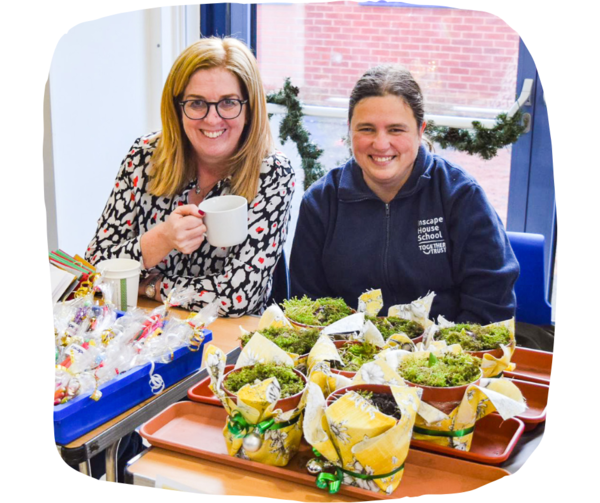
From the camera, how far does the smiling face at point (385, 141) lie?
138cm

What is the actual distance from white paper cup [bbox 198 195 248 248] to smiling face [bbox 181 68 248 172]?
0.10 m

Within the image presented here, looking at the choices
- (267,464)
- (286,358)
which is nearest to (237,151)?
(286,358)

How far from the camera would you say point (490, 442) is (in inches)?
45.1

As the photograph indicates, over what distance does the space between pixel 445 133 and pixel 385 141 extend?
0.21 m

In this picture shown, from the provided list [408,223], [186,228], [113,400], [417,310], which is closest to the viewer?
[113,400]

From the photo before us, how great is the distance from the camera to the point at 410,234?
1.40 meters

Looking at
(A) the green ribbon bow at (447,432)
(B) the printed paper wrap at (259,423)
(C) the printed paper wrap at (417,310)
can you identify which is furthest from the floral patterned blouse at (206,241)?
(A) the green ribbon bow at (447,432)

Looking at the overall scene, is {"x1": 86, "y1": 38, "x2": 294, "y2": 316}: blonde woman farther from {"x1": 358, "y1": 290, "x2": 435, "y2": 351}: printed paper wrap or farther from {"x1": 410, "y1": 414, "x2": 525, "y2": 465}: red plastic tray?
{"x1": 410, "y1": 414, "x2": 525, "y2": 465}: red plastic tray

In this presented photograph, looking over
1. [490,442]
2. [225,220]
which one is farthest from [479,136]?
[490,442]

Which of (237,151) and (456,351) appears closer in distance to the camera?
(456,351)

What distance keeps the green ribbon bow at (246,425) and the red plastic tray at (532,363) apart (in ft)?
1.58

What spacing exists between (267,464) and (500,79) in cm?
94

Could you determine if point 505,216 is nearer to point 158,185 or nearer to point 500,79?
point 500,79

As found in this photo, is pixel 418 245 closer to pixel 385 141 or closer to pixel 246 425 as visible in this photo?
pixel 385 141
